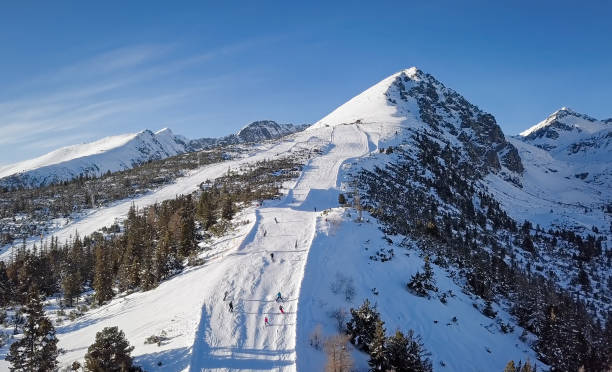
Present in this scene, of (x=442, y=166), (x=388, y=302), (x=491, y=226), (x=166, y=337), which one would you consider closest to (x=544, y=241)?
(x=491, y=226)

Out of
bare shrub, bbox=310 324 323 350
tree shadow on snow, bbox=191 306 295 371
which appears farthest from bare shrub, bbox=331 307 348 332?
tree shadow on snow, bbox=191 306 295 371

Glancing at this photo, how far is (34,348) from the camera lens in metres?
25.3

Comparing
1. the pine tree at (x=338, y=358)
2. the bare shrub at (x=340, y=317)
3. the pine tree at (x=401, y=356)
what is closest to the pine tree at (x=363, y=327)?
the bare shrub at (x=340, y=317)

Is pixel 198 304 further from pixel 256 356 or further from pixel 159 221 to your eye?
pixel 159 221

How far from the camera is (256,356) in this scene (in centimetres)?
2217

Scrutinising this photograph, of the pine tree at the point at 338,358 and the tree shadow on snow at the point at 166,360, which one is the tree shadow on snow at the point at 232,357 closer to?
the tree shadow on snow at the point at 166,360

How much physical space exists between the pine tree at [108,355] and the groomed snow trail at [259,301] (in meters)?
3.93

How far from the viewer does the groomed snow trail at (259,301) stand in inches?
866

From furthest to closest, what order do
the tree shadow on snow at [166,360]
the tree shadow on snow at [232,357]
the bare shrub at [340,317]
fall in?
the bare shrub at [340,317], the tree shadow on snow at [232,357], the tree shadow on snow at [166,360]

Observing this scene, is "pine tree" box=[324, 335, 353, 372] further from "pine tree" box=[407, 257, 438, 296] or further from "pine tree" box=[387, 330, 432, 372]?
"pine tree" box=[407, 257, 438, 296]

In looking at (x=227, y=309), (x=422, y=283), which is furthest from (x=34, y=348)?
(x=422, y=283)

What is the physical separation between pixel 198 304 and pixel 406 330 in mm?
17316

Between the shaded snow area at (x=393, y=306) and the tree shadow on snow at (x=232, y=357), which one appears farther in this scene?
the shaded snow area at (x=393, y=306)

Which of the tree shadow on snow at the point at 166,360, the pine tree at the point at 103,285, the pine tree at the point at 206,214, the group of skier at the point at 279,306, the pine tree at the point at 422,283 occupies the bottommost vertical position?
the pine tree at the point at 103,285
